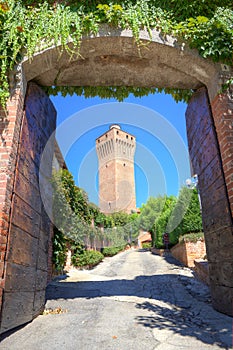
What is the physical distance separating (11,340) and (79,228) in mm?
8886

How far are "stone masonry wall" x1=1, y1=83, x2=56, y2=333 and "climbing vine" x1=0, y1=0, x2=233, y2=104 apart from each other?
2.24 feet

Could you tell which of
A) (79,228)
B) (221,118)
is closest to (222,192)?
(221,118)

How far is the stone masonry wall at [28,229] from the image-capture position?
2.73 m

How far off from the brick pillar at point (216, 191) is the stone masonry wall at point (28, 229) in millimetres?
2593

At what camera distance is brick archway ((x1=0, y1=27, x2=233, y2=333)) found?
286cm

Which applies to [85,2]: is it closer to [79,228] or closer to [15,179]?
[15,179]

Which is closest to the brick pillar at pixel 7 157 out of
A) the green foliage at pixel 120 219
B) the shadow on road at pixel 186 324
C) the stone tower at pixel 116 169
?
the shadow on road at pixel 186 324

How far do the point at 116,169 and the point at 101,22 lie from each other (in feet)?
144

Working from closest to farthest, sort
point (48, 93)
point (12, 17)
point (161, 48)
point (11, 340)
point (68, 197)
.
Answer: point (11, 340), point (12, 17), point (161, 48), point (48, 93), point (68, 197)

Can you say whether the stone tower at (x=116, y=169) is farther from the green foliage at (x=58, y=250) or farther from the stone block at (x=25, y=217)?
the stone block at (x=25, y=217)

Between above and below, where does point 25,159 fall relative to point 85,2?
below

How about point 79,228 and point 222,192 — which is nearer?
point 222,192

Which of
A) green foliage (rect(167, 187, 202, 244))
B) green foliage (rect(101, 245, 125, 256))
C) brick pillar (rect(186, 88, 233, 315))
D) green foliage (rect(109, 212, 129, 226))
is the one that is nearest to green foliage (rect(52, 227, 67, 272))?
green foliage (rect(167, 187, 202, 244))

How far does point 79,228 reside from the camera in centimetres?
1138
